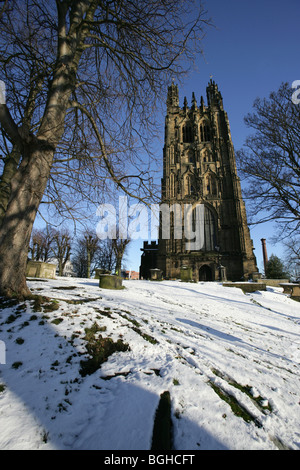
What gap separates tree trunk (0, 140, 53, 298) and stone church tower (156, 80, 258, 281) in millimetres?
18778

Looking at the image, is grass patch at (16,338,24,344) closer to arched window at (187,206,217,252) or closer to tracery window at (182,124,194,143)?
arched window at (187,206,217,252)

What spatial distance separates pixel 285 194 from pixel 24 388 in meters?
12.4

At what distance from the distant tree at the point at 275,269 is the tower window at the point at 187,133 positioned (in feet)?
77.5

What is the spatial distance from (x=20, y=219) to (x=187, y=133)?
120 ft

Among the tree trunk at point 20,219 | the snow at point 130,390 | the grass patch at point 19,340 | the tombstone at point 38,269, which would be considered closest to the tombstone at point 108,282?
the tombstone at point 38,269

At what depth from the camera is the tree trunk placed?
2863 millimetres

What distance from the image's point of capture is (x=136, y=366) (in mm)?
1876

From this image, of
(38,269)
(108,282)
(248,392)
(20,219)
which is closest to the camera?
(248,392)

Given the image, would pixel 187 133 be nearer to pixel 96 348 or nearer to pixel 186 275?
pixel 186 275

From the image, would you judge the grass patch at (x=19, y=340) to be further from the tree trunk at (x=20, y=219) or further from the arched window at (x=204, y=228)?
the arched window at (x=204, y=228)

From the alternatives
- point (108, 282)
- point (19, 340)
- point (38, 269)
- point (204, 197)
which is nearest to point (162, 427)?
point (19, 340)

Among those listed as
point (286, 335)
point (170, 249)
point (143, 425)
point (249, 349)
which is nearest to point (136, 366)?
point (143, 425)

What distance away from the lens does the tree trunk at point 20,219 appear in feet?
9.39

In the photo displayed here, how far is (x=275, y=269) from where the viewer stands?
98.5 ft
